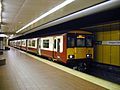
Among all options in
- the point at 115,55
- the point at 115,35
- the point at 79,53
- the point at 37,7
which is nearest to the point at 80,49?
the point at 79,53

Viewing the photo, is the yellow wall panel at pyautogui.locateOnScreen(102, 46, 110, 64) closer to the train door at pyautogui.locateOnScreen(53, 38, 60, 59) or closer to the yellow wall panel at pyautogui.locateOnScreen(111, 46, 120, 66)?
the yellow wall panel at pyautogui.locateOnScreen(111, 46, 120, 66)

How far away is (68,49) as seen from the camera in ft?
40.7

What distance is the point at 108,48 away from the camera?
1446 cm

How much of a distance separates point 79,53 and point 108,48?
2.68m

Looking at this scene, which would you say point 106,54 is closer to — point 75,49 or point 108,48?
point 108,48

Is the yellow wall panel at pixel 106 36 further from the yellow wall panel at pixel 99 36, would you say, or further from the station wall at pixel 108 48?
the yellow wall panel at pixel 99 36

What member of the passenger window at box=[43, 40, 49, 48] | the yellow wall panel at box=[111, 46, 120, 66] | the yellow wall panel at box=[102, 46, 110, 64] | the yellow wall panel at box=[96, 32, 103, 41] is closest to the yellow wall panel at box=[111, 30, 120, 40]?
the yellow wall panel at box=[111, 46, 120, 66]

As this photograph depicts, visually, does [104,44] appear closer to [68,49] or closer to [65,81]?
[68,49]

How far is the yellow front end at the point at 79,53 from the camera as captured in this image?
12402mm

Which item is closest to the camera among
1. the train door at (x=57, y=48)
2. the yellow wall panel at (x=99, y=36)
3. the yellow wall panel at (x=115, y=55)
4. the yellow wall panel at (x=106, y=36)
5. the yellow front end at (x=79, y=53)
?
the yellow front end at (x=79, y=53)

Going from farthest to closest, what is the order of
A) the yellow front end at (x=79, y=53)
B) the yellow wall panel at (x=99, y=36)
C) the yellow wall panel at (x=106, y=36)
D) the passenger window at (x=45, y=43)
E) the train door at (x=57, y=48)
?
the passenger window at (x=45, y=43) → the yellow wall panel at (x=99, y=36) → the yellow wall panel at (x=106, y=36) → the train door at (x=57, y=48) → the yellow front end at (x=79, y=53)

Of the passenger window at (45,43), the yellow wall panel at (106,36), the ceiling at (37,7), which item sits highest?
the ceiling at (37,7)

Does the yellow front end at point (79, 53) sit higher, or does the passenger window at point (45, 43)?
the passenger window at point (45, 43)

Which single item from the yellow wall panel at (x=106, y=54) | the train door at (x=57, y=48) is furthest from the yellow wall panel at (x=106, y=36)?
the train door at (x=57, y=48)
